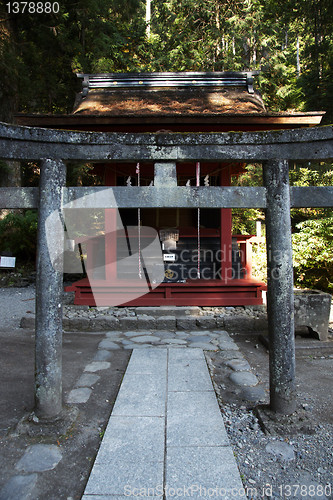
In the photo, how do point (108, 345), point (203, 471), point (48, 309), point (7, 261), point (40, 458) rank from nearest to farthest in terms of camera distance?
point (203, 471), point (40, 458), point (48, 309), point (108, 345), point (7, 261)

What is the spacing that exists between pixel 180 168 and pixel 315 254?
14.4 feet

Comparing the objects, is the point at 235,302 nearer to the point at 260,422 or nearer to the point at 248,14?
the point at 260,422

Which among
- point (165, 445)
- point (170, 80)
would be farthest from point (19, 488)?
point (170, 80)

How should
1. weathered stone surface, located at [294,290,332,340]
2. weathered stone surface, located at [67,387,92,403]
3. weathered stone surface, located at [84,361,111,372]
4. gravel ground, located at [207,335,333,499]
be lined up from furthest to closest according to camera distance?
1. weathered stone surface, located at [294,290,332,340]
2. weathered stone surface, located at [84,361,111,372]
3. weathered stone surface, located at [67,387,92,403]
4. gravel ground, located at [207,335,333,499]

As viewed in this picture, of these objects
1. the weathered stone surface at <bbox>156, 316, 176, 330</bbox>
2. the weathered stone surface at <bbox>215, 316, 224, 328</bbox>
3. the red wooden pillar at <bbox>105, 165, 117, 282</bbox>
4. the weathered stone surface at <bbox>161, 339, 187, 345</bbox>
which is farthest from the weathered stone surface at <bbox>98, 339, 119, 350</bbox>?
the red wooden pillar at <bbox>105, 165, 117, 282</bbox>

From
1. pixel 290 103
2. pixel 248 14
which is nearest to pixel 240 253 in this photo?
pixel 290 103

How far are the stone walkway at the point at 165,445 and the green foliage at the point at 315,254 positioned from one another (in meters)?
6.32

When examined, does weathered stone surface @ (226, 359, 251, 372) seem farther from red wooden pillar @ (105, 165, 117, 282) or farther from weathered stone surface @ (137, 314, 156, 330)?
red wooden pillar @ (105, 165, 117, 282)

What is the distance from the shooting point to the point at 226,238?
299 inches

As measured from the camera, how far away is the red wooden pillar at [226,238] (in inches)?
289

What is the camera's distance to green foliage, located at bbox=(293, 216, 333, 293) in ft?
Result: 29.5

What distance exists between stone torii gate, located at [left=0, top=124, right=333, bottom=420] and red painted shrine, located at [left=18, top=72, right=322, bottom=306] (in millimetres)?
2810

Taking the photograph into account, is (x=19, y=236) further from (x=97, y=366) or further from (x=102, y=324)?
(x=97, y=366)

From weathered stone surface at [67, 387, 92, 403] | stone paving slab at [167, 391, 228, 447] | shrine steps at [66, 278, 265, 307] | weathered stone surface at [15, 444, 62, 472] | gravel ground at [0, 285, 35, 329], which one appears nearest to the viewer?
weathered stone surface at [15, 444, 62, 472]
